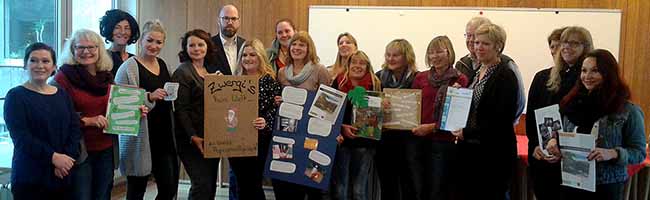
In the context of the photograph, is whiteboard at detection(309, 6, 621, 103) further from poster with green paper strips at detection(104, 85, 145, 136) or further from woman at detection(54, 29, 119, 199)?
woman at detection(54, 29, 119, 199)

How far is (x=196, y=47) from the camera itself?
130 inches

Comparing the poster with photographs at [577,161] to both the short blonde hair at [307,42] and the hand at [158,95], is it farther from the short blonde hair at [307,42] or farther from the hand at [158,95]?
the hand at [158,95]

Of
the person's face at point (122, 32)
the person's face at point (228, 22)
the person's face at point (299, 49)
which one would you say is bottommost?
the person's face at point (299, 49)

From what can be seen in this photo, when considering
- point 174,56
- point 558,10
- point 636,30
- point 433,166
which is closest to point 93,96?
point 433,166

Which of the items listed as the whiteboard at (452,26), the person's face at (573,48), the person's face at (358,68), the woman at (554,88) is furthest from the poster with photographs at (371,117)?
the whiteboard at (452,26)

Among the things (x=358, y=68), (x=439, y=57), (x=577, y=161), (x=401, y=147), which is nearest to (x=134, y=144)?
(x=358, y=68)

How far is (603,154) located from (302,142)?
1.63 meters

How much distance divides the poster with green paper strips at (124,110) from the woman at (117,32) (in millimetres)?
476

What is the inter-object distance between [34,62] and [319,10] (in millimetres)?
2972

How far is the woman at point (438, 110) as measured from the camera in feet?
10.8

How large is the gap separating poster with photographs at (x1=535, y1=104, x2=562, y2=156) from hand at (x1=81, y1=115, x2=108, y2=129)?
2200mm

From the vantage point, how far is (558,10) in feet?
16.1

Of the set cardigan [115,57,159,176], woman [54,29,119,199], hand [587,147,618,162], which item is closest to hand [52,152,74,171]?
woman [54,29,119,199]

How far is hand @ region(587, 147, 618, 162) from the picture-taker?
100 inches
